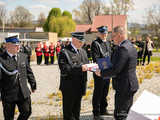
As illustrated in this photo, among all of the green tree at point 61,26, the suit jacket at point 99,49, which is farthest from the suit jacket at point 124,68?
the green tree at point 61,26

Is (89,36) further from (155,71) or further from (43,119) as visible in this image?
→ (43,119)

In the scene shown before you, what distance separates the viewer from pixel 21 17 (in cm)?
6688

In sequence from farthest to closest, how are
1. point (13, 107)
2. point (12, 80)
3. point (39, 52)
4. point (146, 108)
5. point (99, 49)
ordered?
point (39, 52) → point (99, 49) → point (13, 107) → point (12, 80) → point (146, 108)

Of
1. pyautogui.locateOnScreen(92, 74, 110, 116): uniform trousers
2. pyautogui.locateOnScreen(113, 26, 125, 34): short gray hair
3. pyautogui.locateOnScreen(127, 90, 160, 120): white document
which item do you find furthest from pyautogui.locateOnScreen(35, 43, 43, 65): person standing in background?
pyautogui.locateOnScreen(127, 90, 160, 120): white document

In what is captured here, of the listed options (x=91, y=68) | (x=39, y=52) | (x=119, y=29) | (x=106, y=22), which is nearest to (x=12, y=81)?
(x=91, y=68)

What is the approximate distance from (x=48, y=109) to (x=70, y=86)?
7.47 feet

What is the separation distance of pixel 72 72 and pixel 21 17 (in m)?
67.9

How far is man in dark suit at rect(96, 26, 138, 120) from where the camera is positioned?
10.5 feet

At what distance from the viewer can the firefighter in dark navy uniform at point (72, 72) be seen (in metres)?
3.65

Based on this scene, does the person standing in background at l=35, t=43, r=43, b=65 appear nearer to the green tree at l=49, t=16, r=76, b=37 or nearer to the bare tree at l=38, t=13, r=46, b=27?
the green tree at l=49, t=16, r=76, b=37

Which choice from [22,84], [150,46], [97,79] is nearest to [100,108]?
[97,79]

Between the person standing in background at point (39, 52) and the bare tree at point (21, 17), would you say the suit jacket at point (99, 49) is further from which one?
the bare tree at point (21, 17)

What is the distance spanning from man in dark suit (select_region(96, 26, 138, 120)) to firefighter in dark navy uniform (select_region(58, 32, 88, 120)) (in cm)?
62

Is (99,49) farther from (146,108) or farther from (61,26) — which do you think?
(61,26)
